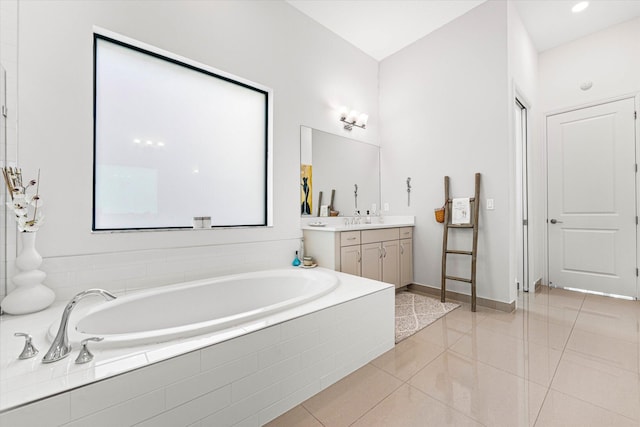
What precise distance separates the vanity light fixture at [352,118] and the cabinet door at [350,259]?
1.58m

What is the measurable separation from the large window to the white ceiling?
124 cm

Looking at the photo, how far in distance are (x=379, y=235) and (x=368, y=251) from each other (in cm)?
25

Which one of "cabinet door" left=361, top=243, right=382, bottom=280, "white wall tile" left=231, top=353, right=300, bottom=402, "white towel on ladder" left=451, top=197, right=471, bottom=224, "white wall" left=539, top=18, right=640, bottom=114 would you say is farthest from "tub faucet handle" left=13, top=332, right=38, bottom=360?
"white wall" left=539, top=18, right=640, bottom=114

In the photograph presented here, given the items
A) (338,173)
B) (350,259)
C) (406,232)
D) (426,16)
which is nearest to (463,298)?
(406,232)

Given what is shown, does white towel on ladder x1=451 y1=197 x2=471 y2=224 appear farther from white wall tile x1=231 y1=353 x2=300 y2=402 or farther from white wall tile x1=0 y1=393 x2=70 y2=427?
white wall tile x1=0 y1=393 x2=70 y2=427

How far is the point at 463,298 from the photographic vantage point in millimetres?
2990

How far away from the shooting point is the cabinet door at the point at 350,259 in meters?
2.63

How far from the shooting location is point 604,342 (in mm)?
2047

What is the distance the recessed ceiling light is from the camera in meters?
2.79

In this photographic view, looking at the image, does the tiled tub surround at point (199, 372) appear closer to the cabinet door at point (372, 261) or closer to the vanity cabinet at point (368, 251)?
the vanity cabinet at point (368, 251)

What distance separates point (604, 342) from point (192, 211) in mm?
3380

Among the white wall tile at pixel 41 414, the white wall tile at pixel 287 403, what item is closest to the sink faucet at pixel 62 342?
the white wall tile at pixel 41 414

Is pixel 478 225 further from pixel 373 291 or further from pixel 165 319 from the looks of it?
pixel 165 319

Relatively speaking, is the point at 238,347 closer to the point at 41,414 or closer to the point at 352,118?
the point at 41,414
